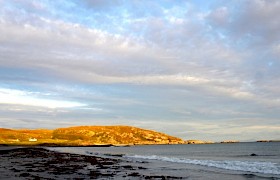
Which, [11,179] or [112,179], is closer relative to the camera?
[11,179]

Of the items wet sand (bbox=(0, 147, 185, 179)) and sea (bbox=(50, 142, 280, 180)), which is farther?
sea (bbox=(50, 142, 280, 180))

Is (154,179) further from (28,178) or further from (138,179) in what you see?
(28,178)

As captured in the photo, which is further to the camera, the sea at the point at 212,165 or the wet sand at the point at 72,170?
the sea at the point at 212,165

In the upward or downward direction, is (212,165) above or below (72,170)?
above

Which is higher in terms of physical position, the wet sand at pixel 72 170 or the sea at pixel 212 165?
the sea at pixel 212 165

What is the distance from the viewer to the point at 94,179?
32.3 meters

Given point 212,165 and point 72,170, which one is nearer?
point 72,170

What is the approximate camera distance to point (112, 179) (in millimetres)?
33031

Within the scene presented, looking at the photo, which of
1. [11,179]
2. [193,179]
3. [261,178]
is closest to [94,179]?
[11,179]

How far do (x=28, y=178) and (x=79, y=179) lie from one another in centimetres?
475

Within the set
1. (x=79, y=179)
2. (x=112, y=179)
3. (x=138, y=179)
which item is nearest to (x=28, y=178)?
(x=79, y=179)

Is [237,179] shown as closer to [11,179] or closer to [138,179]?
[138,179]

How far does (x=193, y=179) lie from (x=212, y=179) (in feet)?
6.20

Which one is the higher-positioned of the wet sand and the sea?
the sea
